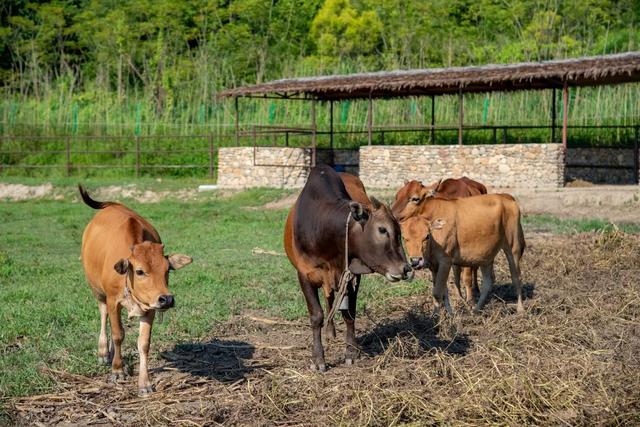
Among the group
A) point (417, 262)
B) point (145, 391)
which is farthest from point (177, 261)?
point (417, 262)

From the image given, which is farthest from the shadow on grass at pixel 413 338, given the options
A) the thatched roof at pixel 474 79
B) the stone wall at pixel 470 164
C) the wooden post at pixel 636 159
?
the wooden post at pixel 636 159

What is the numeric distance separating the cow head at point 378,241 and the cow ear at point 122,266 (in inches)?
64.4

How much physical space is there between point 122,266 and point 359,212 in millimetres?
1711

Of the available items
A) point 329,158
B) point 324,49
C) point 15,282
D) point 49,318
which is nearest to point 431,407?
point 49,318

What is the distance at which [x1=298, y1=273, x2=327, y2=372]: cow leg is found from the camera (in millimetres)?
7352

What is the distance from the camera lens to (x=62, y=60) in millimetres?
41812

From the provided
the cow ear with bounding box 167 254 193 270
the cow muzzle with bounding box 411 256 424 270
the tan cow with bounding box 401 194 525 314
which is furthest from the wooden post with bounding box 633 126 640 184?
the cow ear with bounding box 167 254 193 270

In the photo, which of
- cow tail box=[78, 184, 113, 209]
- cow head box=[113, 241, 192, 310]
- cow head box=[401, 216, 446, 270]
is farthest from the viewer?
cow head box=[401, 216, 446, 270]

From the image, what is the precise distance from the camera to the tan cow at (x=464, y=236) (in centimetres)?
895

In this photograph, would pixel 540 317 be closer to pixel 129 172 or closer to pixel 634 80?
pixel 634 80

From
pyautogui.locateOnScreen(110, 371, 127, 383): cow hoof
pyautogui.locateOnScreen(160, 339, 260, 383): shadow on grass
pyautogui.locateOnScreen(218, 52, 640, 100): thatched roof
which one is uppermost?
pyautogui.locateOnScreen(218, 52, 640, 100): thatched roof

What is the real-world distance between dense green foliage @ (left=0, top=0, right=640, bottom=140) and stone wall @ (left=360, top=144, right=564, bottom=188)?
481 cm

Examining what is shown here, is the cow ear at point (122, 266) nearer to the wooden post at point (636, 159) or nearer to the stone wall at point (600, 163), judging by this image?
the wooden post at point (636, 159)

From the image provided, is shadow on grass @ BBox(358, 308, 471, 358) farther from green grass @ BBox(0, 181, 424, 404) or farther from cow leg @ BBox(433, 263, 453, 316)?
green grass @ BBox(0, 181, 424, 404)
